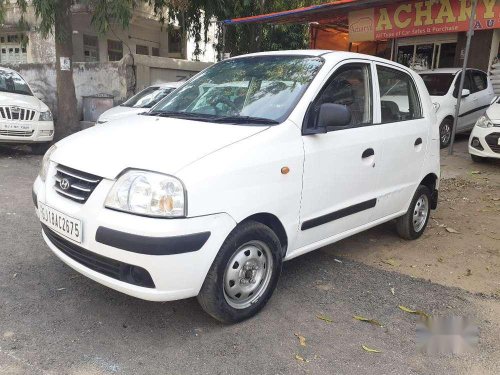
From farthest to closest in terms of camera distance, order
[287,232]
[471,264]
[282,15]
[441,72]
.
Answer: [282,15] < [441,72] < [471,264] < [287,232]

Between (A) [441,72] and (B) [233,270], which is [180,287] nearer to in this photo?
(B) [233,270]

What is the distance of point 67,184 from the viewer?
278 centimetres

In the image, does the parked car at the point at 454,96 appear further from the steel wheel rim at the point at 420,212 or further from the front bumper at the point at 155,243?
the front bumper at the point at 155,243

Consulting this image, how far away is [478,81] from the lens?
10539mm

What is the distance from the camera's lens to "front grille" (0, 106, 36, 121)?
782cm

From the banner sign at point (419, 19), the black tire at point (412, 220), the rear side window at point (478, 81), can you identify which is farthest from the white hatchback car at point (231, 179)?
the rear side window at point (478, 81)

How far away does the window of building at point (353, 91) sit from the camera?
3429 millimetres

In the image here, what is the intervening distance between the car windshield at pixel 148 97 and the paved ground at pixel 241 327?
217 inches

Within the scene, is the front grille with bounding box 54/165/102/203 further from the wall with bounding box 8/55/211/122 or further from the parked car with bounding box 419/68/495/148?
the wall with bounding box 8/55/211/122

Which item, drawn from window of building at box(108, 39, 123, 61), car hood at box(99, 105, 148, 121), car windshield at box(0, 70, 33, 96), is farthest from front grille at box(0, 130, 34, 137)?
window of building at box(108, 39, 123, 61)

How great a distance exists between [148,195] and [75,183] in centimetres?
57

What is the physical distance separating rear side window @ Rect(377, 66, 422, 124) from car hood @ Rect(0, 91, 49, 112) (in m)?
6.64

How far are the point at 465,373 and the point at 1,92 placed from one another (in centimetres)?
854

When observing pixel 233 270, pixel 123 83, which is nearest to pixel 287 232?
pixel 233 270
